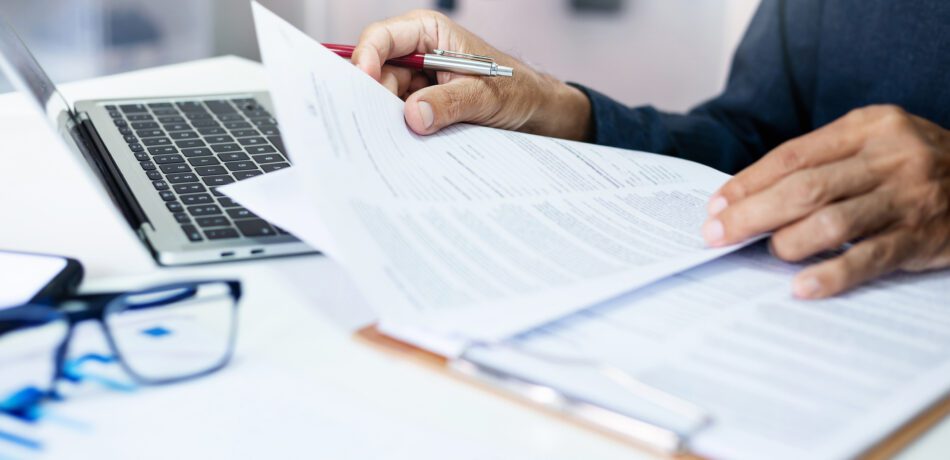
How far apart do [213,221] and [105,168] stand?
0.49 feet

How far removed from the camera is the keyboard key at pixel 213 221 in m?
0.59

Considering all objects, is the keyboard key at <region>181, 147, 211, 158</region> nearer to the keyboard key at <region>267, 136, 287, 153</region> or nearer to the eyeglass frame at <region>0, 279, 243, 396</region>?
the keyboard key at <region>267, 136, 287, 153</region>

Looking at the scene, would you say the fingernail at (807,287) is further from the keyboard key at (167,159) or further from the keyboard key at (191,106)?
the keyboard key at (191,106)

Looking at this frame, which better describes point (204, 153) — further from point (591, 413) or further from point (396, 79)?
point (591, 413)

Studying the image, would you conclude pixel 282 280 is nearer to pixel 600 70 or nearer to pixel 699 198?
pixel 699 198

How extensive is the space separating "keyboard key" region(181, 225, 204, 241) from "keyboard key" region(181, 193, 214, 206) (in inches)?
1.6

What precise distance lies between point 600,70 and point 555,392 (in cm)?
246

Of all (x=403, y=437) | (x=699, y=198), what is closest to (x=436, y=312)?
(x=403, y=437)

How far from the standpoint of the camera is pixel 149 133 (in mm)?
794

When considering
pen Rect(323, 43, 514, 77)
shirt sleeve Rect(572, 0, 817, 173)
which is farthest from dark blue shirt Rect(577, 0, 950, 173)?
pen Rect(323, 43, 514, 77)

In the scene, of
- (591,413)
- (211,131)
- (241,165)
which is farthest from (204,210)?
(591,413)

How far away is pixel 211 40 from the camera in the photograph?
283 centimetres

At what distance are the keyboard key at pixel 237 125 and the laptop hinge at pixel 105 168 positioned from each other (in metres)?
0.12

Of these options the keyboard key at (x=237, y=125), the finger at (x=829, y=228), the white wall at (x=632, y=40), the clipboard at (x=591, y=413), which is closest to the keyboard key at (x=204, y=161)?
the keyboard key at (x=237, y=125)
